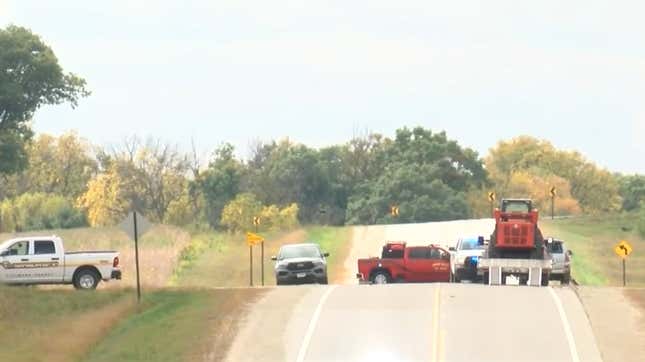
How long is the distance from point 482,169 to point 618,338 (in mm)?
95680

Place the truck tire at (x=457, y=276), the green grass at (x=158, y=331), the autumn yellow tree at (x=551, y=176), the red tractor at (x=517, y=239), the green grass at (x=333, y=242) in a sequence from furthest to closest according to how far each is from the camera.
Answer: the autumn yellow tree at (x=551, y=176)
the green grass at (x=333, y=242)
the truck tire at (x=457, y=276)
the red tractor at (x=517, y=239)
the green grass at (x=158, y=331)

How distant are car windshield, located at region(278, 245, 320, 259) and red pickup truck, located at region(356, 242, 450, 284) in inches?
70.9

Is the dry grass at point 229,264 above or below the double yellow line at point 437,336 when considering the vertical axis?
below

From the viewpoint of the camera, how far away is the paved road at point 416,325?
28047 mm

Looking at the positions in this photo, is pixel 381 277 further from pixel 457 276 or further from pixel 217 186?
pixel 217 186

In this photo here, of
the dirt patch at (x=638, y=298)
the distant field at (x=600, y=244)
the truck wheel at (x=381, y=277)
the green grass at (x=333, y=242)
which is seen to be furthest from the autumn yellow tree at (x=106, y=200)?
the dirt patch at (x=638, y=298)

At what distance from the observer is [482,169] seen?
124875 mm

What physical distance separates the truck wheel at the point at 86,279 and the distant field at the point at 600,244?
1134 inches

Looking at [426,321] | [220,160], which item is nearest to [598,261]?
[426,321]

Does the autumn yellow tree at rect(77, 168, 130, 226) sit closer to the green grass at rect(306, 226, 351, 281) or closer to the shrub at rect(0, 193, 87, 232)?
the shrub at rect(0, 193, 87, 232)

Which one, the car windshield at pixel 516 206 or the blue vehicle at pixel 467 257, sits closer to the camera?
the car windshield at pixel 516 206

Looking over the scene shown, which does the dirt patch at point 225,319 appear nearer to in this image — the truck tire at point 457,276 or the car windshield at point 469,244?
the truck tire at point 457,276

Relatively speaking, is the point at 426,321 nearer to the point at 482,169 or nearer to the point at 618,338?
the point at 618,338

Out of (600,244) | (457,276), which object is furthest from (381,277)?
(600,244)
